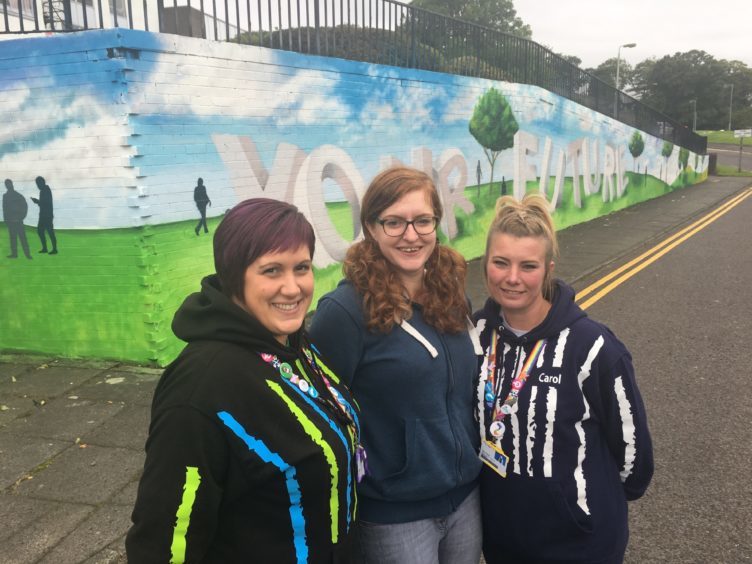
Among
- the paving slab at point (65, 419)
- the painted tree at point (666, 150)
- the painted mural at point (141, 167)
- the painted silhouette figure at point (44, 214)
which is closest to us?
the paving slab at point (65, 419)

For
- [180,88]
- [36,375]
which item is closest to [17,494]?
[36,375]

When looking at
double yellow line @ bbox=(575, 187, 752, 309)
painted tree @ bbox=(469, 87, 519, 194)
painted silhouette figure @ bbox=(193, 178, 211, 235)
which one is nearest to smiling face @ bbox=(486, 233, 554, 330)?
painted silhouette figure @ bbox=(193, 178, 211, 235)

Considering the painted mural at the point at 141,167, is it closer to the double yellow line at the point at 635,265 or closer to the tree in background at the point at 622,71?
the double yellow line at the point at 635,265

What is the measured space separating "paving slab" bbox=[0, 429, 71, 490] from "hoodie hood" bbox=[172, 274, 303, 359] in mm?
2920

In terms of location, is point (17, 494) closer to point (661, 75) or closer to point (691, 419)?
point (691, 419)

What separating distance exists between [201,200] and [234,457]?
465cm

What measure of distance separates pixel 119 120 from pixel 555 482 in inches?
176

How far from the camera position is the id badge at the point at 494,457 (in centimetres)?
194

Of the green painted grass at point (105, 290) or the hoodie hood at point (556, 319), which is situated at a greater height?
the hoodie hood at point (556, 319)

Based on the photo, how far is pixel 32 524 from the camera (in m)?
3.21

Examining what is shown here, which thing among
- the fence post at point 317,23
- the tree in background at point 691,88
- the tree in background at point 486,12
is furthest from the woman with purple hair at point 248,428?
the tree in background at point 691,88

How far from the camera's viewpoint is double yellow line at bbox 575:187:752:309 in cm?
805

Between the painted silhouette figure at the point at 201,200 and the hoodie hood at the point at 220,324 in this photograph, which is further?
the painted silhouette figure at the point at 201,200

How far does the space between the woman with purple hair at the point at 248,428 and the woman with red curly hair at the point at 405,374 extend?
24 centimetres
